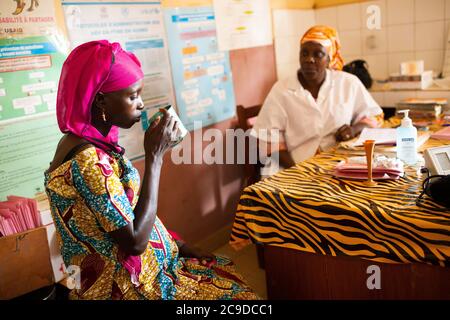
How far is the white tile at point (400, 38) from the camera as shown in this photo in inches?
120

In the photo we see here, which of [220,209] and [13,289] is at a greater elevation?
[13,289]

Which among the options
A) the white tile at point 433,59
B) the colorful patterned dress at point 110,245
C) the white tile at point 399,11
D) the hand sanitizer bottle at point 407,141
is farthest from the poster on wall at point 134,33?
the white tile at point 433,59

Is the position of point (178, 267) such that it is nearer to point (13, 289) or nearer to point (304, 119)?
point (13, 289)

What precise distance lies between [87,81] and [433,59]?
262 cm

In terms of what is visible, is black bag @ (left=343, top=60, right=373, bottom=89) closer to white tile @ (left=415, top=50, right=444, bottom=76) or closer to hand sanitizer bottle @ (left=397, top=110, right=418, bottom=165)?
white tile @ (left=415, top=50, right=444, bottom=76)

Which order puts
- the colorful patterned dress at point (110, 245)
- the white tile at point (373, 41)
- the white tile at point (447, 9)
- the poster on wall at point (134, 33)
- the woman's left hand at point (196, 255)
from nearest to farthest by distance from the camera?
the colorful patterned dress at point (110, 245) < the woman's left hand at point (196, 255) < the poster on wall at point (134, 33) < the white tile at point (447, 9) < the white tile at point (373, 41)

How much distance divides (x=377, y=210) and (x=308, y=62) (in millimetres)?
1272

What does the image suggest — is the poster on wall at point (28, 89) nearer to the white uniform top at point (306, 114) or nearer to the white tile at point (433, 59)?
the white uniform top at point (306, 114)

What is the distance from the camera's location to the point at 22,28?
68.8 inches

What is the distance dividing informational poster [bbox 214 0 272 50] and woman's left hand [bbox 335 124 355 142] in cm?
93

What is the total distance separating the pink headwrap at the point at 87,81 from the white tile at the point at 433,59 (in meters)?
2.48

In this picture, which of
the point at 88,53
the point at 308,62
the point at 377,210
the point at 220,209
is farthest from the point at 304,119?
the point at 88,53

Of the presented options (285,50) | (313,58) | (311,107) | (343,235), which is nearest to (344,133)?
(311,107)

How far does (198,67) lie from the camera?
8.50ft
